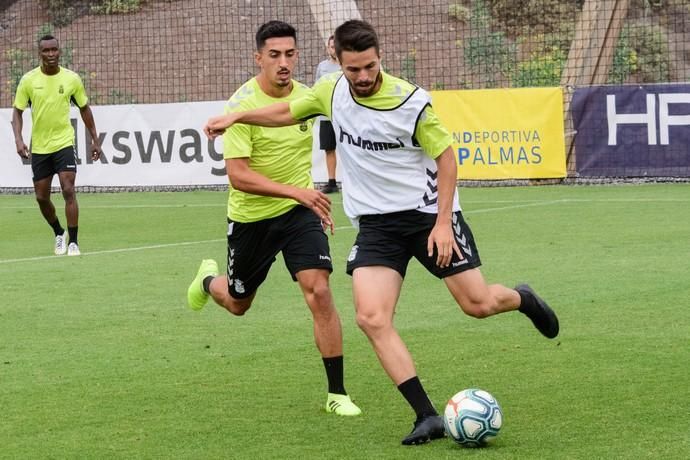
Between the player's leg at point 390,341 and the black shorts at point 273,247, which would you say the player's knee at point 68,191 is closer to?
the black shorts at point 273,247

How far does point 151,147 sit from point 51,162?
845cm

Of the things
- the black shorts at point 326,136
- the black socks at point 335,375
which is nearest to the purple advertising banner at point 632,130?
the black shorts at point 326,136

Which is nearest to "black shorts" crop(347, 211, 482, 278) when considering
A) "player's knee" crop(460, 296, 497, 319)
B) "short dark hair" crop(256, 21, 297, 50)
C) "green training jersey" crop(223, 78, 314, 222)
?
"player's knee" crop(460, 296, 497, 319)

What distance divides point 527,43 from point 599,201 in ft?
82.6

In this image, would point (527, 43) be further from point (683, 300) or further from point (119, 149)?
point (683, 300)

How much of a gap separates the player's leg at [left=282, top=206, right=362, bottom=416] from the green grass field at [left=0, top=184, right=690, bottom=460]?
157 mm

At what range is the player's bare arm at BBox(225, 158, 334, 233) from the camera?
6.95 m

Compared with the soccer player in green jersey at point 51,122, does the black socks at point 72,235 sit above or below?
below

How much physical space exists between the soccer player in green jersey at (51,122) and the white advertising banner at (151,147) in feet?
25.0

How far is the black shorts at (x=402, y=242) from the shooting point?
22.2ft

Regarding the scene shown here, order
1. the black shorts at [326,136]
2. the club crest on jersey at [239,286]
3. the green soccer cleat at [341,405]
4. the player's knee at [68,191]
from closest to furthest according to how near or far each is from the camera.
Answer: the green soccer cleat at [341,405] < the club crest on jersey at [239,286] < the player's knee at [68,191] < the black shorts at [326,136]

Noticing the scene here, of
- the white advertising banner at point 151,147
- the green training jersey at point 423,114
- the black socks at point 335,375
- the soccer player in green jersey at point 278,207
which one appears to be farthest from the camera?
the white advertising banner at point 151,147

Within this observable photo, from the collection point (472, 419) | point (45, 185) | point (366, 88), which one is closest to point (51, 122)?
point (45, 185)

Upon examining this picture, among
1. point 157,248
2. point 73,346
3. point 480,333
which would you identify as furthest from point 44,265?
point 480,333
